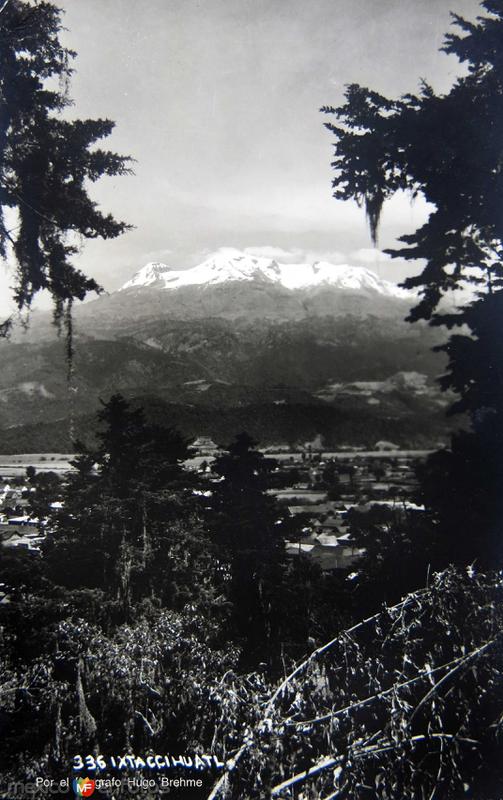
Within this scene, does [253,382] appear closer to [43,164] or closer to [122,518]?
[122,518]

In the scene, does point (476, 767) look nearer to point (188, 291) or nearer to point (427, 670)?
point (427, 670)

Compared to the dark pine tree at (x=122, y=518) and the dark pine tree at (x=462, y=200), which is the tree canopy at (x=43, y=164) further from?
the dark pine tree at (x=122, y=518)

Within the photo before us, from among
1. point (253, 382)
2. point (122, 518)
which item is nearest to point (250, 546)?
point (122, 518)

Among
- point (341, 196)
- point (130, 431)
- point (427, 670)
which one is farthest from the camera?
point (130, 431)

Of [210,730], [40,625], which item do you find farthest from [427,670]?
[40,625]

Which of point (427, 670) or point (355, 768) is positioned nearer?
point (355, 768)

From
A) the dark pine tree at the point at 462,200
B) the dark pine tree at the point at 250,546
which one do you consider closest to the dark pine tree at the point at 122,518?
the dark pine tree at the point at 250,546

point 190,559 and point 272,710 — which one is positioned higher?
point 272,710

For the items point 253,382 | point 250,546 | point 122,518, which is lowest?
point 250,546

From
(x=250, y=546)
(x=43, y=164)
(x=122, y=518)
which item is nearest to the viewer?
(x=43, y=164)

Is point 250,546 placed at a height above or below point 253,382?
below

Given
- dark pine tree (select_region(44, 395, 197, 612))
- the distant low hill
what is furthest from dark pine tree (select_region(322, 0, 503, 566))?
dark pine tree (select_region(44, 395, 197, 612))
